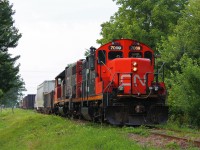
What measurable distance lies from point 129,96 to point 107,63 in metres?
2.31

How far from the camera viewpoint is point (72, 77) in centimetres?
2473

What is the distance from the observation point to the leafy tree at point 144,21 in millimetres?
35406

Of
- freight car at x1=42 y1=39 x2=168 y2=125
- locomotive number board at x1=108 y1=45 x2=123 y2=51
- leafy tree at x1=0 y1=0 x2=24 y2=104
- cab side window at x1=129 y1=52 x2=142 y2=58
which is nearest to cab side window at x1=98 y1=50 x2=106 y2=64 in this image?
freight car at x1=42 y1=39 x2=168 y2=125

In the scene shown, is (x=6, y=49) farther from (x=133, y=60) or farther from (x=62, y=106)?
(x=133, y=60)

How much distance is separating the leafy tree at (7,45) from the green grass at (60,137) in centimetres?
1527

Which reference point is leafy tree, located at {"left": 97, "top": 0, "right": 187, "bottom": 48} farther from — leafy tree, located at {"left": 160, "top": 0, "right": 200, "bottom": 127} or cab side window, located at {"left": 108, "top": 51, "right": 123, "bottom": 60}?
cab side window, located at {"left": 108, "top": 51, "right": 123, "bottom": 60}

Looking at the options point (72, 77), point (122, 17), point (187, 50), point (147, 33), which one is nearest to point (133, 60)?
point (72, 77)

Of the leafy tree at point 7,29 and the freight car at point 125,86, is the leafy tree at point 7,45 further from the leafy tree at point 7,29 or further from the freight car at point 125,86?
the freight car at point 125,86

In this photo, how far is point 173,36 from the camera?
1145 inches

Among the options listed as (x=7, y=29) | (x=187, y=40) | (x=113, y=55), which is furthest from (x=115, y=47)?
(x=7, y=29)

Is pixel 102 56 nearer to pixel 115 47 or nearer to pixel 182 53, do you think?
pixel 115 47

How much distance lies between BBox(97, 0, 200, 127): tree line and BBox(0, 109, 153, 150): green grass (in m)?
3.94

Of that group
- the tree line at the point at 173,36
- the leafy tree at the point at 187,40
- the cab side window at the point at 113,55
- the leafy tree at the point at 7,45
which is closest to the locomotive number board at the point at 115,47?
the cab side window at the point at 113,55

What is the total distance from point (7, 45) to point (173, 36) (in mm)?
16369
